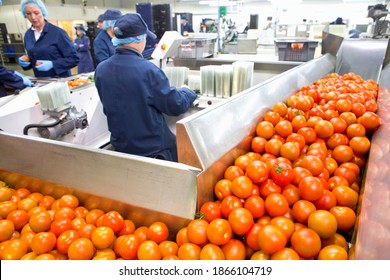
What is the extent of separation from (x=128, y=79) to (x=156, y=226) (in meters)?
1.15

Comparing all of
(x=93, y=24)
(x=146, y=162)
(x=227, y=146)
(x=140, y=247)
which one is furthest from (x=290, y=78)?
(x=93, y=24)

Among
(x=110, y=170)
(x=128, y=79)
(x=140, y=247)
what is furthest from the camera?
(x=128, y=79)

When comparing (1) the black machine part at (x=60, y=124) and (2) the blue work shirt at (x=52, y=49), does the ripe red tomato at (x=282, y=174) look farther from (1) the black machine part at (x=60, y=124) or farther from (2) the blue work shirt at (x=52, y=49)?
(2) the blue work shirt at (x=52, y=49)

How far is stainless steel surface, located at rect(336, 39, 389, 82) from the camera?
4146 mm

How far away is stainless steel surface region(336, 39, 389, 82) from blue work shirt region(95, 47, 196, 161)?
3.41 m

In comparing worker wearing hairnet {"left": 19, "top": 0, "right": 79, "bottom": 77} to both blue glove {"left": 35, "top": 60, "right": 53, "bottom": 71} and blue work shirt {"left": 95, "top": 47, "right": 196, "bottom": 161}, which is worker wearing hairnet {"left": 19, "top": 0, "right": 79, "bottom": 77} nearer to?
blue glove {"left": 35, "top": 60, "right": 53, "bottom": 71}

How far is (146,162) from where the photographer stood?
1.21 m

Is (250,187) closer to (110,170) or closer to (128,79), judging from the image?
(110,170)

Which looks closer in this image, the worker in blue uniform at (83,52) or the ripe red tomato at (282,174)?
the ripe red tomato at (282,174)

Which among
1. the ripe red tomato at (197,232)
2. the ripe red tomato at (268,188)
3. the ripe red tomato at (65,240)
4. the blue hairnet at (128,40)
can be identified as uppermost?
the blue hairnet at (128,40)

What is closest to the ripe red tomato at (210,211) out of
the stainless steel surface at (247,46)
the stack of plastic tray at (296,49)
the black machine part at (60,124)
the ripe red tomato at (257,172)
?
the ripe red tomato at (257,172)

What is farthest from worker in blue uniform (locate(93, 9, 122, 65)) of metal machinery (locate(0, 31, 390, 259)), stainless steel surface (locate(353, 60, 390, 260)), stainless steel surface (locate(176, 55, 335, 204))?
stainless steel surface (locate(353, 60, 390, 260))

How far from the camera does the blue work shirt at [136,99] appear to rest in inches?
75.7

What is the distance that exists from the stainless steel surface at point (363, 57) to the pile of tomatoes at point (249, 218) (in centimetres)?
322
